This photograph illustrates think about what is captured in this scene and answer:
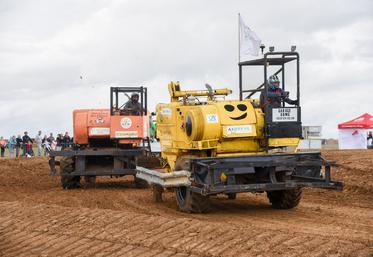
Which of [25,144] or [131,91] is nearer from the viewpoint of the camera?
[131,91]

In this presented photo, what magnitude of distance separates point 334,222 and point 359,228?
2.36 feet

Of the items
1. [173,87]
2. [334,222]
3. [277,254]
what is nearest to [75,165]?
[173,87]

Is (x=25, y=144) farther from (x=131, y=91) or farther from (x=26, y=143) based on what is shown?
(x=131, y=91)

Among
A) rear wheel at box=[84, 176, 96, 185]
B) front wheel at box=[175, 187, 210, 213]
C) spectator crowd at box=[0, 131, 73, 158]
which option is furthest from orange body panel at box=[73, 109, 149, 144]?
spectator crowd at box=[0, 131, 73, 158]

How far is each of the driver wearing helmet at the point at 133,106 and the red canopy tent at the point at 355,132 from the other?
→ 68.9 ft

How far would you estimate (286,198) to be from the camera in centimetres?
1243

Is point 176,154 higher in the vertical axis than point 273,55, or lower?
A: lower

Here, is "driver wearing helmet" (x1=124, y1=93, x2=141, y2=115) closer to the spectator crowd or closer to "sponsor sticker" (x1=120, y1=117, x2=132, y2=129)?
"sponsor sticker" (x1=120, y1=117, x2=132, y2=129)

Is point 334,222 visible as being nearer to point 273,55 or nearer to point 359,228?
point 359,228

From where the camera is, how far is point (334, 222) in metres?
10.7

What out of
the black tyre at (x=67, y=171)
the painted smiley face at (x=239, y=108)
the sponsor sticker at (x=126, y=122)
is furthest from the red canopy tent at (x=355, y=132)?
the painted smiley face at (x=239, y=108)

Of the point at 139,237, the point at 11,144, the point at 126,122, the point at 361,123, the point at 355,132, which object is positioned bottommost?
the point at 139,237

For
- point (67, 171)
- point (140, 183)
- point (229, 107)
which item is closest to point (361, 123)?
point (140, 183)

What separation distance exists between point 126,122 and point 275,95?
690 centimetres
